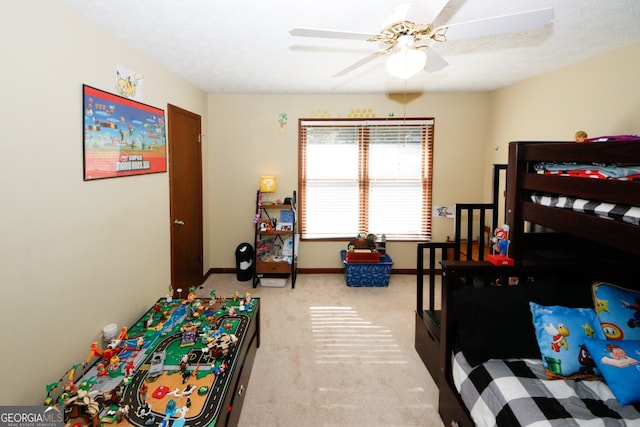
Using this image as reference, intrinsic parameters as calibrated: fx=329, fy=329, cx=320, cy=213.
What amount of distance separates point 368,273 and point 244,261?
1.56m

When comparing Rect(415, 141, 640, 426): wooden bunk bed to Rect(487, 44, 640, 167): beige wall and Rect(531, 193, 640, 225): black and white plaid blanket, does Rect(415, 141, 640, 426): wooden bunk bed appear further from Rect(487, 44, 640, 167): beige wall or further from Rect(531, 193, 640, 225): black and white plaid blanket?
Rect(487, 44, 640, 167): beige wall

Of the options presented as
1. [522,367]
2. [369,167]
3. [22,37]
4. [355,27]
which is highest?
[355,27]

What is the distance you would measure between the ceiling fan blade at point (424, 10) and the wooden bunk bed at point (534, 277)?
2.98 feet

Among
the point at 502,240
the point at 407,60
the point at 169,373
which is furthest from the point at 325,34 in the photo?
the point at 169,373

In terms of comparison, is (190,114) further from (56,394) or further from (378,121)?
(56,394)

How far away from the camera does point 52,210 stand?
5.75ft

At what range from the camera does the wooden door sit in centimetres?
328

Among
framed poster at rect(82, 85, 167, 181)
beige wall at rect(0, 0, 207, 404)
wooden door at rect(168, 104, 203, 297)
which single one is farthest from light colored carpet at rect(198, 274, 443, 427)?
framed poster at rect(82, 85, 167, 181)

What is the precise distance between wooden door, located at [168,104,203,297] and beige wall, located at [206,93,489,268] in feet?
1.27

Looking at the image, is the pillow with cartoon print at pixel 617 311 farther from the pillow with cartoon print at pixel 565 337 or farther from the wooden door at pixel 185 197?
the wooden door at pixel 185 197

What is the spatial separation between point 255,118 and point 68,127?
2.59 metres

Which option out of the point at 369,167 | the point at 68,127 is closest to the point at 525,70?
the point at 369,167

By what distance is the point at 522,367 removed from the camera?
162 centimetres

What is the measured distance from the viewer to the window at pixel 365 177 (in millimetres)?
4293
